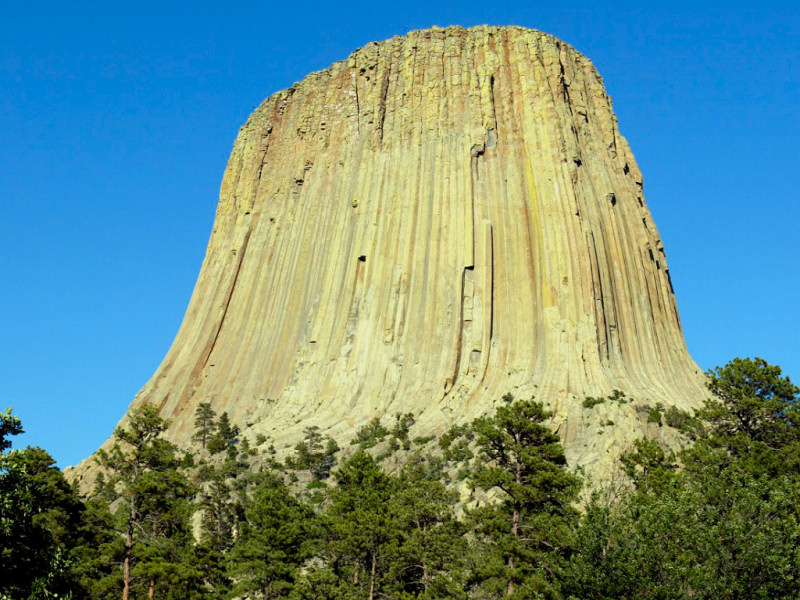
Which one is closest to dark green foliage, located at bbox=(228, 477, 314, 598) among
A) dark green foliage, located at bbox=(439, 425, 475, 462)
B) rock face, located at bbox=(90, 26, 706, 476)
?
dark green foliage, located at bbox=(439, 425, 475, 462)

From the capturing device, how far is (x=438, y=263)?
69312 millimetres

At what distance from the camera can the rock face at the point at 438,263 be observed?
63.5 meters

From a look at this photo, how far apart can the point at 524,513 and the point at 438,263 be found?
36679mm

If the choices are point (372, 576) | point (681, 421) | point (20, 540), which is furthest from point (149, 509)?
point (681, 421)

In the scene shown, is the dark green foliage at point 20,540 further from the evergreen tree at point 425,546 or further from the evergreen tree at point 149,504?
the evergreen tree at point 425,546

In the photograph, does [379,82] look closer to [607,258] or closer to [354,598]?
[607,258]

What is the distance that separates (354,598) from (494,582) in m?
5.43

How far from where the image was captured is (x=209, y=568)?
125 ft

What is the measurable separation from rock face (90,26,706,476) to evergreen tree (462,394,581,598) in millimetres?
16738

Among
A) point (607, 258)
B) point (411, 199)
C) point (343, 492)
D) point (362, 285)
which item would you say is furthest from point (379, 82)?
point (343, 492)

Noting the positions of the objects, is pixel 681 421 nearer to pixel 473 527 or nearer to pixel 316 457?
pixel 316 457

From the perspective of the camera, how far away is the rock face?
63531mm

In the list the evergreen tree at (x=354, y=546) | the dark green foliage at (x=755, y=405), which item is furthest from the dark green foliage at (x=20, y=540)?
the dark green foliage at (x=755, y=405)

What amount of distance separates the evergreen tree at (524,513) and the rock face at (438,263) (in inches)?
659
